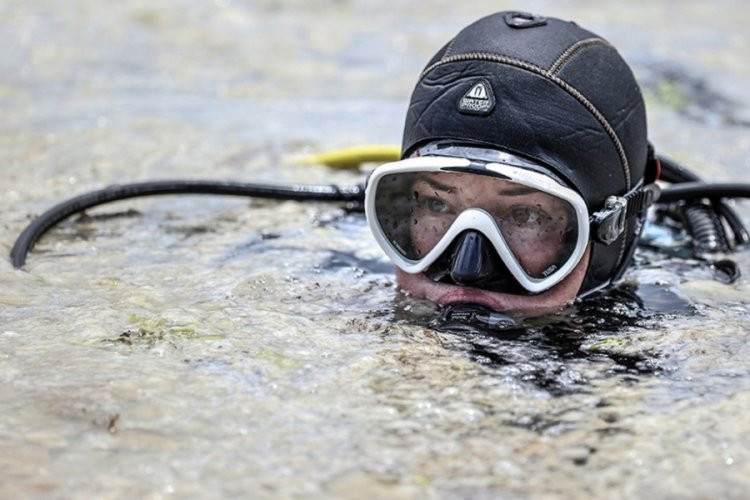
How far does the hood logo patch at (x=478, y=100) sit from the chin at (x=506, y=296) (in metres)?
0.51

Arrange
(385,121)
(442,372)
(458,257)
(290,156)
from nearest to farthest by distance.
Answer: (442,372) → (458,257) → (290,156) → (385,121)

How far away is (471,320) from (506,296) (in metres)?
0.17

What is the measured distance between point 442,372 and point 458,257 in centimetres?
52

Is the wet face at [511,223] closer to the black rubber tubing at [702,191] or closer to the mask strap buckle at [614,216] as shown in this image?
the mask strap buckle at [614,216]

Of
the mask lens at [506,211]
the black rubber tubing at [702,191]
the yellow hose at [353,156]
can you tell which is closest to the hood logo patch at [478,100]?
the mask lens at [506,211]

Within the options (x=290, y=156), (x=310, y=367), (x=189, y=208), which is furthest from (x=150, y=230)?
(x=310, y=367)

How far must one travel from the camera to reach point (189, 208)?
422 centimetres

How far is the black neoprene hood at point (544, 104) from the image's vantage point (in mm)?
2779

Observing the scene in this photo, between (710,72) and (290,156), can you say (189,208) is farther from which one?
(710,72)

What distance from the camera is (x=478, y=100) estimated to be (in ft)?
9.23

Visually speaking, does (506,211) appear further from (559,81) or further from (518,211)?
(559,81)

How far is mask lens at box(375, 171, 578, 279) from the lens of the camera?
9.05 ft

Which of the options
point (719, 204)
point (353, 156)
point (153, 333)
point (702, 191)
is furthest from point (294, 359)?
point (353, 156)

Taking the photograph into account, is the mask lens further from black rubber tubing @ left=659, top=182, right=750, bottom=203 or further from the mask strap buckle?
black rubber tubing @ left=659, top=182, right=750, bottom=203
